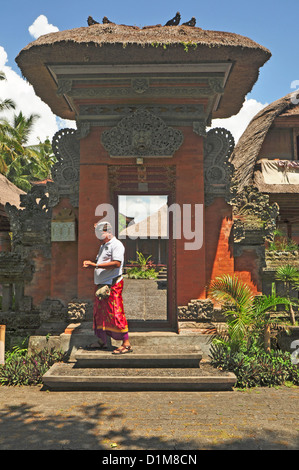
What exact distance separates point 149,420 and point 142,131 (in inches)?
187

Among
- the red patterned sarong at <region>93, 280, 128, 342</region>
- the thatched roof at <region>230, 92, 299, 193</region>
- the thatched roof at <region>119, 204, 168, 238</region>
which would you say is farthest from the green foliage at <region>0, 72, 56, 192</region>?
the red patterned sarong at <region>93, 280, 128, 342</region>

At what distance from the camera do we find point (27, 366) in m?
5.91

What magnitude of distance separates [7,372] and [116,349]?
1.71 m

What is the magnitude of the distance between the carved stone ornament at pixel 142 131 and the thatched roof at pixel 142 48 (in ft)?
3.20

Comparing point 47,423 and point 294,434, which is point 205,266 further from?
point 47,423

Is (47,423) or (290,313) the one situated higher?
(290,313)

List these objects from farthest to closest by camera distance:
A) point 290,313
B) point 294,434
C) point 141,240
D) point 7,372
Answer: point 141,240 → point 290,313 → point 7,372 → point 294,434

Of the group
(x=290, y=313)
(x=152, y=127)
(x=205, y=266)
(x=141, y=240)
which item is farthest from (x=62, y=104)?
(x=141, y=240)

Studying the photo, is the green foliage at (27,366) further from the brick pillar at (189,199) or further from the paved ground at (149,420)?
the brick pillar at (189,199)

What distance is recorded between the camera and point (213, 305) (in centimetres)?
669

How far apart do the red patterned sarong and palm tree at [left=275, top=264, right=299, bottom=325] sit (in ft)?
9.52

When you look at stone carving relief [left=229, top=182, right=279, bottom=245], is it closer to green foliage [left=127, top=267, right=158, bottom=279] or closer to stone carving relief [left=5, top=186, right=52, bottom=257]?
stone carving relief [left=5, top=186, right=52, bottom=257]

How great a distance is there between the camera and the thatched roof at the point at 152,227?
24.3m

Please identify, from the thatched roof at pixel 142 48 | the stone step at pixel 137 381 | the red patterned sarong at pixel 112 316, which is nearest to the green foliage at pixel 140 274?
the red patterned sarong at pixel 112 316
